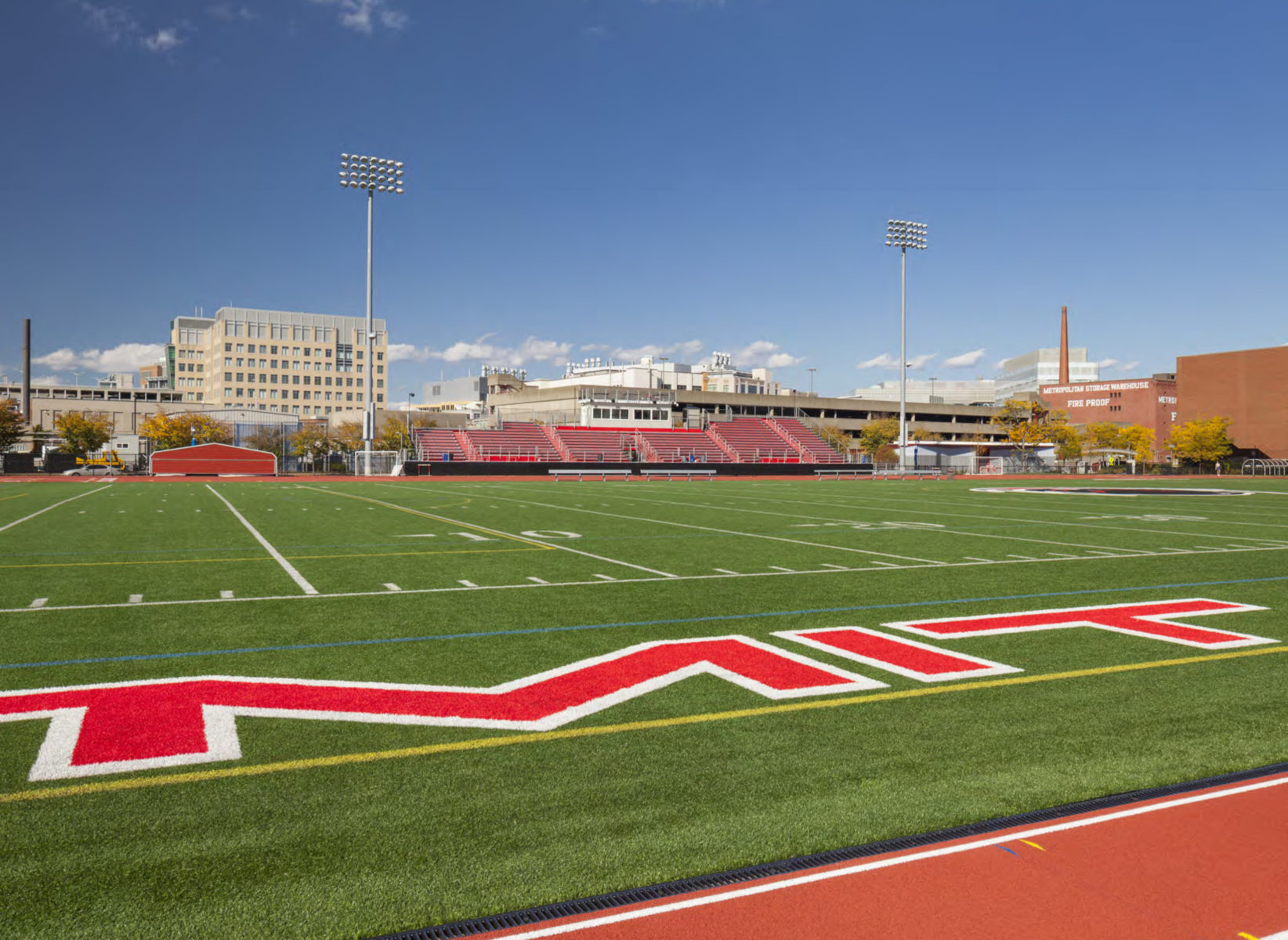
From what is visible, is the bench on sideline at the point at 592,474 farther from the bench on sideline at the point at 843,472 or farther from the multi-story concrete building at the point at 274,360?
the multi-story concrete building at the point at 274,360

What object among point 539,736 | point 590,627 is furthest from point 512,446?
point 539,736

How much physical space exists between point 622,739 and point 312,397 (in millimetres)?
154689

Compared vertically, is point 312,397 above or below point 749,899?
above

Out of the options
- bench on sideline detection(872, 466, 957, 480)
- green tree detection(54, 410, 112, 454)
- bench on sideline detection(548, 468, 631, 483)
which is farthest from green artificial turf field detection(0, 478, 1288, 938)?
green tree detection(54, 410, 112, 454)

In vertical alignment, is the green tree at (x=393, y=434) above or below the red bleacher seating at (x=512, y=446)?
above

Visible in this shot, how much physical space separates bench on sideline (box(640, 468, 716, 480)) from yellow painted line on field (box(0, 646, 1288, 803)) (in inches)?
2018

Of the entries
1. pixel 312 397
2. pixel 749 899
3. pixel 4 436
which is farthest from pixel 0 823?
pixel 312 397

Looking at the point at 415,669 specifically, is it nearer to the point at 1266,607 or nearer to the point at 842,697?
the point at 842,697

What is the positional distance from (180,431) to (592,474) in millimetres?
58064

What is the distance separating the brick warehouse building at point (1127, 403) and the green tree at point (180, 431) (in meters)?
106

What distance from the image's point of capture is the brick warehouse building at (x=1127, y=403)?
12394 centimetres

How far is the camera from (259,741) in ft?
17.8

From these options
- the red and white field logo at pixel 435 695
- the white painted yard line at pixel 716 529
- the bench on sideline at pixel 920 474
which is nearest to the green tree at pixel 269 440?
the bench on sideline at pixel 920 474

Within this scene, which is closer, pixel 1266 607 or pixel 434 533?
pixel 1266 607
